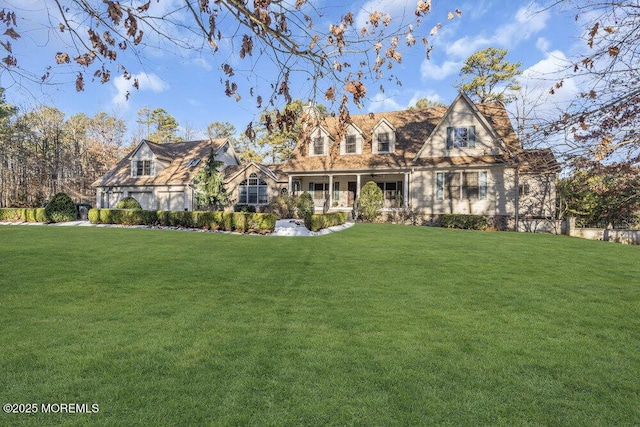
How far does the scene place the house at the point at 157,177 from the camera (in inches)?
1121

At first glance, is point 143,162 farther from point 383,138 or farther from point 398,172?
point 398,172

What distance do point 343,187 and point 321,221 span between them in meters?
10.3

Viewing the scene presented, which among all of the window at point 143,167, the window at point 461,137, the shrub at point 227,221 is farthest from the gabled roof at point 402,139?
the window at point 143,167

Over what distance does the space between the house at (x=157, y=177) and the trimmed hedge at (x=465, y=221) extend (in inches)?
745

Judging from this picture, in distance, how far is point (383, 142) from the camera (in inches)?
939

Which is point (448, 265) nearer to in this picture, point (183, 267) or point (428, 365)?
point (428, 365)

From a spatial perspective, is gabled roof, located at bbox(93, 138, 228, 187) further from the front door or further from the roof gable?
the roof gable

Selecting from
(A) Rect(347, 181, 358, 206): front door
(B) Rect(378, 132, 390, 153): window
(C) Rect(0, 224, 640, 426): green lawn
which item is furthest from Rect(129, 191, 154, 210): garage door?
(C) Rect(0, 224, 640, 426): green lawn

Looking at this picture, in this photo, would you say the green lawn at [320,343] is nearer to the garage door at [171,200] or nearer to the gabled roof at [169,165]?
the garage door at [171,200]

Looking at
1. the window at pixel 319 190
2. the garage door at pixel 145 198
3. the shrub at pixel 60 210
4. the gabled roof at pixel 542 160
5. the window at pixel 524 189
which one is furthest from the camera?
the garage door at pixel 145 198

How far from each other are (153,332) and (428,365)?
3.10 metres

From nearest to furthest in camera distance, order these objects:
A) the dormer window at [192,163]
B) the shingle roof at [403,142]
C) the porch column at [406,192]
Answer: the porch column at [406,192], the shingle roof at [403,142], the dormer window at [192,163]

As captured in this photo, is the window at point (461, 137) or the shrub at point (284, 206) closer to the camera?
the window at point (461, 137)

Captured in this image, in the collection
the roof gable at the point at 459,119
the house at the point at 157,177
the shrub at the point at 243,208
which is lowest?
the shrub at the point at 243,208
